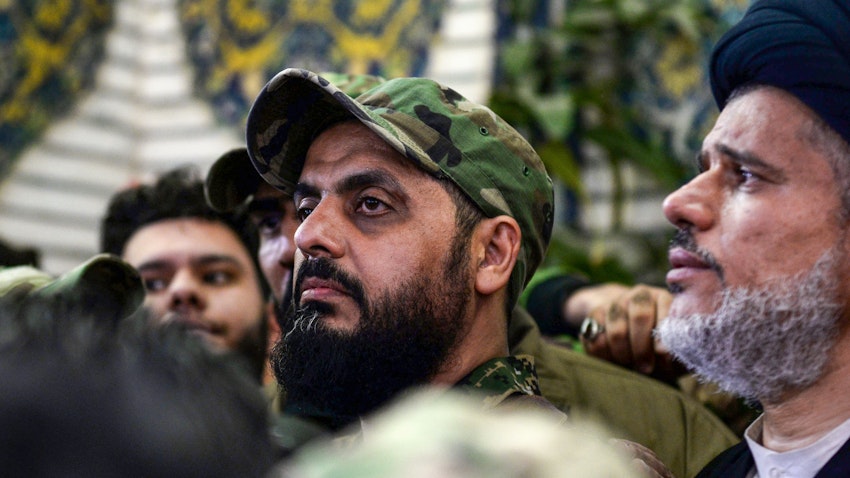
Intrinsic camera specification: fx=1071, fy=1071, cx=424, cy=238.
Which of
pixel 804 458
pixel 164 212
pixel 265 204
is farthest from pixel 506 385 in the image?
pixel 164 212

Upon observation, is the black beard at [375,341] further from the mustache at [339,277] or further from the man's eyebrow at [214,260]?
the man's eyebrow at [214,260]

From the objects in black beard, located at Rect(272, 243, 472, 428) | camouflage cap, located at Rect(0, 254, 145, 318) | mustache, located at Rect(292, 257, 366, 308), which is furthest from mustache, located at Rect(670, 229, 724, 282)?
camouflage cap, located at Rect(0, 254, 145, 318)

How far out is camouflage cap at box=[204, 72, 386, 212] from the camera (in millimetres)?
2215

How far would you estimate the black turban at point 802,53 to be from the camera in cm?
140

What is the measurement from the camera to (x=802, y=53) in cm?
142

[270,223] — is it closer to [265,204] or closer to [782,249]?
[265,204]

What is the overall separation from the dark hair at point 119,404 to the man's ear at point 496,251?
1.00 meters

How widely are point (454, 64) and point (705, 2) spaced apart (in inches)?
44.7

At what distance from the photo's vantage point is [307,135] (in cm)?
178

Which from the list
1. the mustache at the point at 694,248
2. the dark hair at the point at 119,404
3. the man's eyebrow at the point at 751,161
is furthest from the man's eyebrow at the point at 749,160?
the dark hair at the point at 119,404

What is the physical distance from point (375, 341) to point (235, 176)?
80 cm

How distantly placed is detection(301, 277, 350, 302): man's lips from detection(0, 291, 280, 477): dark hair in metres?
0.91

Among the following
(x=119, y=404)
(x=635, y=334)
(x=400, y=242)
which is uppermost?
(x=119, y=404)

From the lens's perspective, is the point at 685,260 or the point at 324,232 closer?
the point at 685,260
